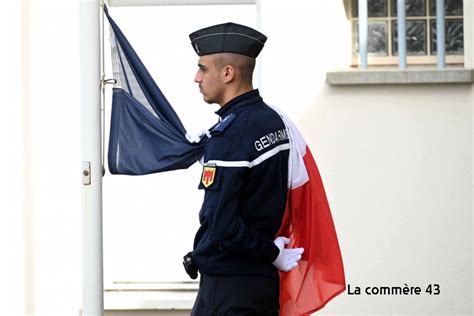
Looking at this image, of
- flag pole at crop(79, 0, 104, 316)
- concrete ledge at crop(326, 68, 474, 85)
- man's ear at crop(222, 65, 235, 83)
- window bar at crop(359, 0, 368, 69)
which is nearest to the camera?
man's ear at crop(222, 65, 235, 83)

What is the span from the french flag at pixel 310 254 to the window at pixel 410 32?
185cm

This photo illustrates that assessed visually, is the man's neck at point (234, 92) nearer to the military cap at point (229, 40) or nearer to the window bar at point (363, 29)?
the military cap at point (229, 40)

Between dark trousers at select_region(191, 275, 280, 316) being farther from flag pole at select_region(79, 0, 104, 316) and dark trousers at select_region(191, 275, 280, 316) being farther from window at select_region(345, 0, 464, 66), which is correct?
window at select_region(345, 0, 464, 66)

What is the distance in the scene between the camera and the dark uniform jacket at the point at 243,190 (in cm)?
482

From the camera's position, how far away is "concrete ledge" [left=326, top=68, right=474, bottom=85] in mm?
6625

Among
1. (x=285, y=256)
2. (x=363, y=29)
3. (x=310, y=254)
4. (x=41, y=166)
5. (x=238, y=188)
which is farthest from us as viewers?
(x=363, y=29)

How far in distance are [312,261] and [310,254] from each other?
36mm

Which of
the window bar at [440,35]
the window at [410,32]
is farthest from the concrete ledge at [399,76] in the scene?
the window at [410,32]

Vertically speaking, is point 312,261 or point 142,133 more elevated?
point 142,133

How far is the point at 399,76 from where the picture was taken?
6641mm

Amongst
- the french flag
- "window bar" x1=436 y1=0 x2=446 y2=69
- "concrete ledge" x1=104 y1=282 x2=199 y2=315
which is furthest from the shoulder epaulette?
"concrete ledge" x1=104 y1=282 x2=199 y2=315

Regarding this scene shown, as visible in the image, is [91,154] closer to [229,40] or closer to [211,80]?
[211,80]

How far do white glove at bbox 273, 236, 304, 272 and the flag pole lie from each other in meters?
1.10

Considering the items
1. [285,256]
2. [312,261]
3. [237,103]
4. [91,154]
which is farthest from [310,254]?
[91,154]
